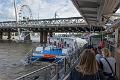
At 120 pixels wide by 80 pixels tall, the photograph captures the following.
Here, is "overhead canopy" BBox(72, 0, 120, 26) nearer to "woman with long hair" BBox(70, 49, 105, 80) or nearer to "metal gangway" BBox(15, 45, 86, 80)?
"metal gangway" BBox(15, 45, 86, 80)

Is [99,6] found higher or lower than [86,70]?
higher

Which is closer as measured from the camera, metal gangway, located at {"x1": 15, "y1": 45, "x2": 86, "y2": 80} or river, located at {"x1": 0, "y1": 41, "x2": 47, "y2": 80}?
metal gangway, located at {"x1": 15, "y1": 45, "x2": 86, "y2": 80}

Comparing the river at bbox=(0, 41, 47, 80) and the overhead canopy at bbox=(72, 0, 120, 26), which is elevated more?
the overhead canopy at bbox=(72, 0, 120, 26)

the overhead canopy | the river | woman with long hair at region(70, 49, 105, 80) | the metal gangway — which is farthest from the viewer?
the river

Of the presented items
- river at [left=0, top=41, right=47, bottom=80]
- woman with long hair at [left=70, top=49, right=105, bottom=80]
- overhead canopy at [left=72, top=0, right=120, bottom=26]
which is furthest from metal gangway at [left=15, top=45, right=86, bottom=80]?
river at [left=0, top=41, right=47, bottom=80]

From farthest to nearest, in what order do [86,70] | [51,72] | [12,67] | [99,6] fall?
[12,67] → [99,6] → [51,72] → [86,70]

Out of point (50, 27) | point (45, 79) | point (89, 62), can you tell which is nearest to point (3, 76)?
point (45, 79)

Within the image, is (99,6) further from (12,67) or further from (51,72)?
(12,67)

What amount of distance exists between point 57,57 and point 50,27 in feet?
231

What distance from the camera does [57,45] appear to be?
1487 inches

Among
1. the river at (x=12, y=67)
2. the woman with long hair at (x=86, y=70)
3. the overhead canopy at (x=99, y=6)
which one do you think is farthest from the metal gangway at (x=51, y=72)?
the river at (x=12, y=67)

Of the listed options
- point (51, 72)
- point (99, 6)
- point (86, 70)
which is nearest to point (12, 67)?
point (99, 6)

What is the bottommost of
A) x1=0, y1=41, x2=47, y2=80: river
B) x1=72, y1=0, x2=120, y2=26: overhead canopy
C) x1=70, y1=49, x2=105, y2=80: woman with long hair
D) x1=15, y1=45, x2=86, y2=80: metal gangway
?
x1=0, y1=41, x2=47, y2=80: river

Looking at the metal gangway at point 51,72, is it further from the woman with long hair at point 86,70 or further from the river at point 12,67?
the river at point 12,67
